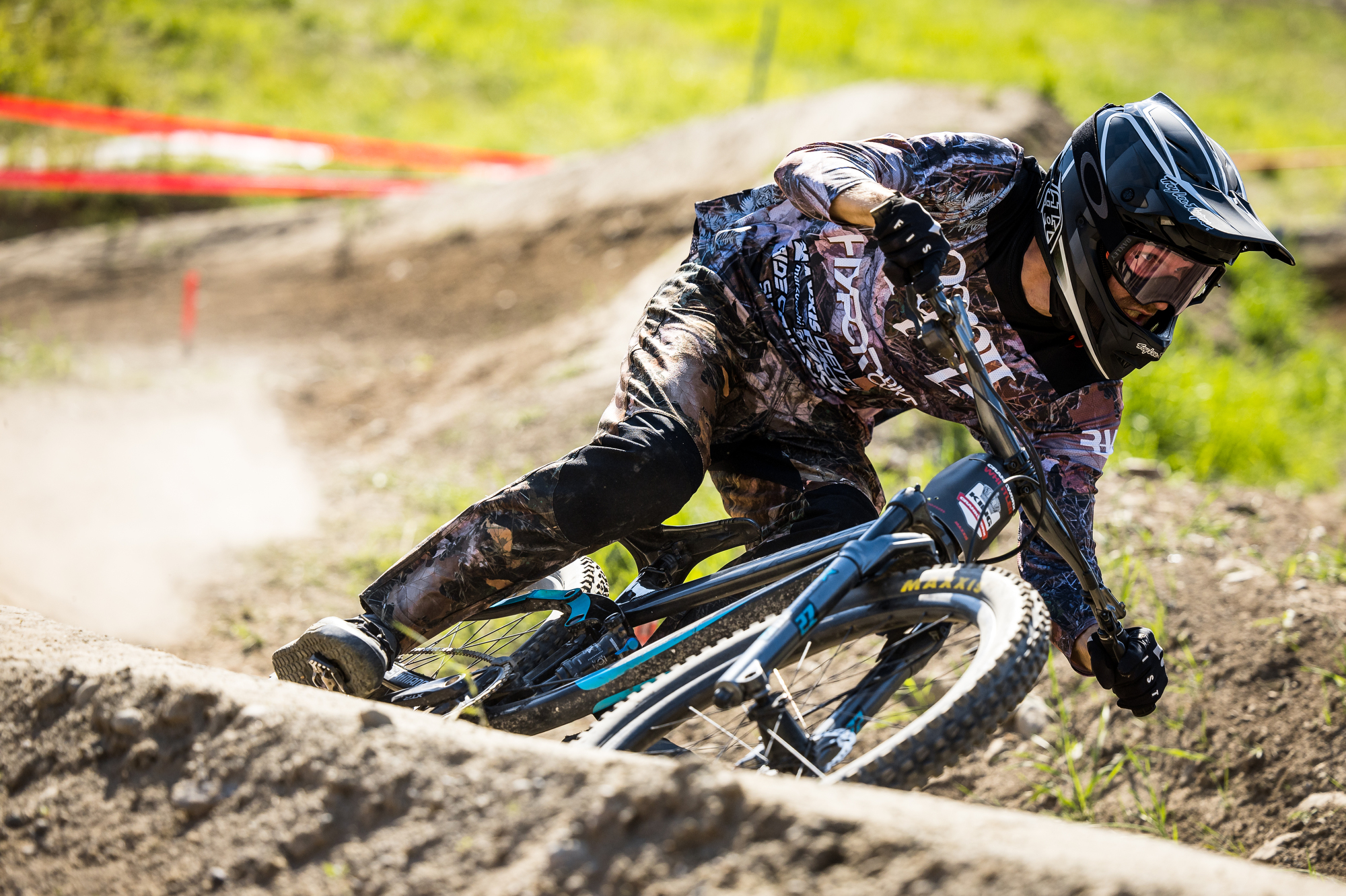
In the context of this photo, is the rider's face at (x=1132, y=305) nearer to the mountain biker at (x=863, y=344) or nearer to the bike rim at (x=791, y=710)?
the mountain biker at (x=863, y=344)

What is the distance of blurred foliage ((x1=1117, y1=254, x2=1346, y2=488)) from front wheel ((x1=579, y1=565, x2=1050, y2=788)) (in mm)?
3929

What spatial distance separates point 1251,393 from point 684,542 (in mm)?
5887

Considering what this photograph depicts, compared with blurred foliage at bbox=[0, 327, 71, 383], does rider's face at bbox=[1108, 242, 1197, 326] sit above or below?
above

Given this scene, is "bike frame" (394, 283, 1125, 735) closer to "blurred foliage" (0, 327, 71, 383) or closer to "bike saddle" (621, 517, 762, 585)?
"bike saddle" (621, 517, 762, 585)

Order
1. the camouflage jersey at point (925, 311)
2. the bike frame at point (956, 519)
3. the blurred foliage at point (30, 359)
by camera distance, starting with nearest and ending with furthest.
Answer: the bike frame at point (956, 519) < the camouflage jersey at point (925, 311) < the blurred foliage at point (30, 359)

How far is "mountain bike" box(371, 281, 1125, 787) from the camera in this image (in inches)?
78.4

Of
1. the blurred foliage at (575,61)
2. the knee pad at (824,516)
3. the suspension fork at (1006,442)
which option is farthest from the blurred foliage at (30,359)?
the suspension fork at (1006,442)

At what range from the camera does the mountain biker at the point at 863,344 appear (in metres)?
2.52

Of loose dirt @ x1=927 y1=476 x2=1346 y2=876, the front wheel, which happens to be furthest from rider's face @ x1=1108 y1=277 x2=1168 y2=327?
loose dirt @ x1=927 y1=476 x2=1346 y2=876

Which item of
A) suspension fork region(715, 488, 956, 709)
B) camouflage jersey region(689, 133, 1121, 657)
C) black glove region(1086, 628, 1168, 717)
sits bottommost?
black glove region(1086, 628, 1168, 717)

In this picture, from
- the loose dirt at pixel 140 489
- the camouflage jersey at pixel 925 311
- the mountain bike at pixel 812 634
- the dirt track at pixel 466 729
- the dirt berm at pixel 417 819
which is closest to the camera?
the dirt berm at pixel 417 819

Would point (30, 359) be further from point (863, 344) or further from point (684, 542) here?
point (863, 344)

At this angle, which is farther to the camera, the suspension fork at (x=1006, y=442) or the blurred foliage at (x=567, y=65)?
the blurred foliage at (x=567, y=65)

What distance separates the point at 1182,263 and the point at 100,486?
5.81 meters
